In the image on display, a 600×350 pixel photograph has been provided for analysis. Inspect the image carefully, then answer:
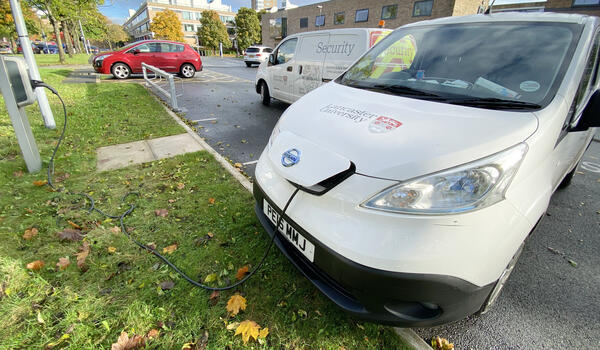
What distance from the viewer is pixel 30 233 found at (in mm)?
2623

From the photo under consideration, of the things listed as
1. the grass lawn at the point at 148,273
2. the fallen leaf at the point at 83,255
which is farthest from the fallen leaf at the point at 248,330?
the fallen leaf at the point at 83,255

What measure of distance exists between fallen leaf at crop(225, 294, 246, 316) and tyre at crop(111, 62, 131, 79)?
14224 mm

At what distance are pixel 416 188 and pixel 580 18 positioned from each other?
85.8 inches

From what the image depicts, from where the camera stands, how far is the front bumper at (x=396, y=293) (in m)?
1.40

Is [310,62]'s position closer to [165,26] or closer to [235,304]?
[235,304]

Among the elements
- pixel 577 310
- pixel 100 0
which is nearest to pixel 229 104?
pixel 577 310

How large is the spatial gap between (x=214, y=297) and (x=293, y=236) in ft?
2.67

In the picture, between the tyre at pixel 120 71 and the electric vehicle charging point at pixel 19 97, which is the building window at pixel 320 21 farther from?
the electric vehicle charging point at pixel 19 97

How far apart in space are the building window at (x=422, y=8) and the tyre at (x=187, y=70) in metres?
26.9

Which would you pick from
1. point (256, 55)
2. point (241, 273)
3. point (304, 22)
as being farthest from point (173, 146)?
point (304, 22)

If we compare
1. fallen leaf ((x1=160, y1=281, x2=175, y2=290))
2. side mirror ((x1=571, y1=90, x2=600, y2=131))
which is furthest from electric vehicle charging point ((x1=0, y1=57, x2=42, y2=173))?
side mirror ((x1=571, y1=90, x2=600, y2=131))

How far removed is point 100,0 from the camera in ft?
67.6

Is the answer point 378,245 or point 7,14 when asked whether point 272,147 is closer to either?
point 378,245

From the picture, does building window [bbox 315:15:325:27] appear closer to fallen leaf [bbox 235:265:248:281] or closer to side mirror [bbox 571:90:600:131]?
side mirror [bbox 571:90:600:131]
